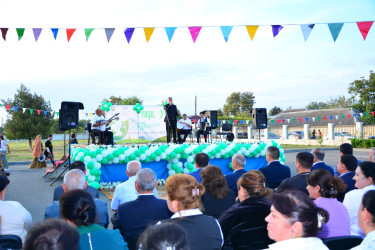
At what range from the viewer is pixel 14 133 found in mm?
28438

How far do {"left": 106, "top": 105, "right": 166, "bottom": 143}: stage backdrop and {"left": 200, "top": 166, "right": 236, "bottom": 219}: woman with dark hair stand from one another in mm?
19169

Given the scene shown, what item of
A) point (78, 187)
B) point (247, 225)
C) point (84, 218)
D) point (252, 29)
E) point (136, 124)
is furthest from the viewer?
point (136, 124)

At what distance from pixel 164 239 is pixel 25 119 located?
30690 mm

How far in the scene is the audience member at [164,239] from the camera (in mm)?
1248

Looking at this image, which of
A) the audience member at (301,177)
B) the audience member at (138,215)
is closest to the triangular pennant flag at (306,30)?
the audience member at (301,177)

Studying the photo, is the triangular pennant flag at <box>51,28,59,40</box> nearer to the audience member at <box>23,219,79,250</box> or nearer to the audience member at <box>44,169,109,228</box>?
the audience member at <box>44,169,109,228</box>

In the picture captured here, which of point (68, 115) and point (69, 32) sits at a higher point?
point (69, 32)

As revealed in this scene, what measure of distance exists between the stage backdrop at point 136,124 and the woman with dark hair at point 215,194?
19.2 meters

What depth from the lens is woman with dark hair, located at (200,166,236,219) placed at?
306cm

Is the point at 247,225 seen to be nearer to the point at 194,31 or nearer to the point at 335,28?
the point at 194,31

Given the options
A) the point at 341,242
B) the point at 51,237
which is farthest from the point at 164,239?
the point at 341,242

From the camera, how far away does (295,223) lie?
163cm

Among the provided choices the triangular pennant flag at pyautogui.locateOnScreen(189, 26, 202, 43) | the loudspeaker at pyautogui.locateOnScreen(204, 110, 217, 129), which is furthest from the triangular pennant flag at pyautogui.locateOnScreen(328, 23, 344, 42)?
the loudspeaker at pyautogui.locateOnScreen(204, 110, 217, 129)

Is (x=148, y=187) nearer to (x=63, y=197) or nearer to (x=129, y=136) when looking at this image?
(x=63, y=197)
